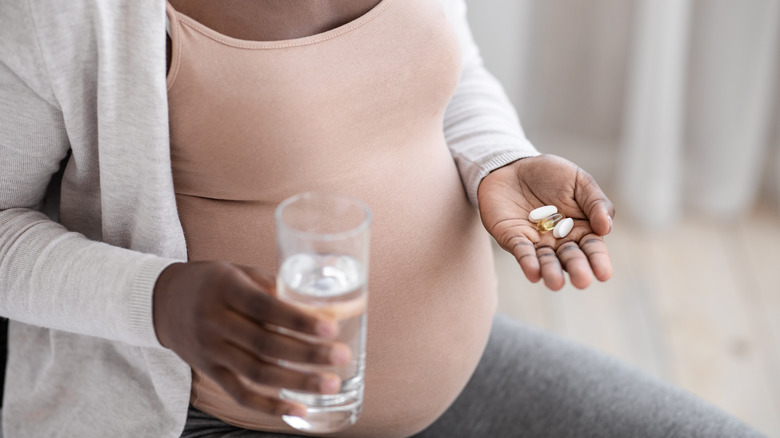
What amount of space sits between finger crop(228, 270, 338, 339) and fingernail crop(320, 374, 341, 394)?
44 mm

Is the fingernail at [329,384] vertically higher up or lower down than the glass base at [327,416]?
higher up

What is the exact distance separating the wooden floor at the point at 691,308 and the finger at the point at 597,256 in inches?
41.9

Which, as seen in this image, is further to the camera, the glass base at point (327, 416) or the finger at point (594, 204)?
the finger at point (594, 204)

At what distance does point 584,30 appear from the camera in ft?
7.16

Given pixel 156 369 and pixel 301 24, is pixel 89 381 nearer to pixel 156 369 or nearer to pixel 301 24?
pixel 156 369

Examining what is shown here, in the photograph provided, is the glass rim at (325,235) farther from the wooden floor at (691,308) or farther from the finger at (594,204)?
the wooden floor at (691,308)

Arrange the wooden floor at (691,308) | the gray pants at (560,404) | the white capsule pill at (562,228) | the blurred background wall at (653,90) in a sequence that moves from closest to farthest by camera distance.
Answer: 1. the white capsule pill at (562,228)
2. the gray pants at (560,404)
3. the wooden floor at (691,308)
4. the blurred background wall at (653,90)

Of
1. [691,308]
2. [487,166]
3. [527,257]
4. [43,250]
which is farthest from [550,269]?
[691,308]

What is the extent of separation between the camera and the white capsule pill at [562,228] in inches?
32.7

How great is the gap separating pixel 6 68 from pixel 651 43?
1562 millimetres

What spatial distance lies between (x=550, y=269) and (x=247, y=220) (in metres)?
0.31

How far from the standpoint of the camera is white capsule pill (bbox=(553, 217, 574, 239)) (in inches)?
32.7

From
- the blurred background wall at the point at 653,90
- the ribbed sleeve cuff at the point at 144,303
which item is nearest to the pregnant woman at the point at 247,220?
the ribbed sleeve cuff at the point at 144,303

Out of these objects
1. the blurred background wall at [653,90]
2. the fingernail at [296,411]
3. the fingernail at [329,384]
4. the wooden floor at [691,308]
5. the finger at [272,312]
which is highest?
the finger at [272,312]
